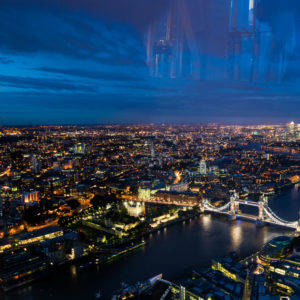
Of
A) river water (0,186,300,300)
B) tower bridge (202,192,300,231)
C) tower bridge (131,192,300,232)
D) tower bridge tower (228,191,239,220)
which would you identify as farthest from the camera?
tower bridge tower (228,191,239,220)

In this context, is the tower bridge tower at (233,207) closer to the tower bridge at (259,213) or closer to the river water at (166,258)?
the tower bridge at (259,213)

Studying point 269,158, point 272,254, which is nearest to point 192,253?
point 272,254

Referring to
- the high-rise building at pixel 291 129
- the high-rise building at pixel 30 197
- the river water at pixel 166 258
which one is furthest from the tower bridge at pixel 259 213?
the high-rise building at pixel 291 129

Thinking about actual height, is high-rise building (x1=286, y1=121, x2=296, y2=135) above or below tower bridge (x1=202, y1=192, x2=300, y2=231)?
above

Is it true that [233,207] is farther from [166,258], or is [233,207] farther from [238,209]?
[166,258]

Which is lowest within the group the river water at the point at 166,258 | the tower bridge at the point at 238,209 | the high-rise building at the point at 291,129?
the river water at the point at 166,258

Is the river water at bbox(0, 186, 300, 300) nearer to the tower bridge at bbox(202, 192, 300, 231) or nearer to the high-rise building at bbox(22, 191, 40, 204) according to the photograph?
the tower bridge at bbox(202, 192, 300, 231)

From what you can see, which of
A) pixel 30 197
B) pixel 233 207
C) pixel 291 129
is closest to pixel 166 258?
pixel 233 207

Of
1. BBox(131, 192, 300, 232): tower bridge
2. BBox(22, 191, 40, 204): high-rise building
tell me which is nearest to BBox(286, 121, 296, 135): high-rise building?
BBox(131, 192, 300, 232): tower bridge
